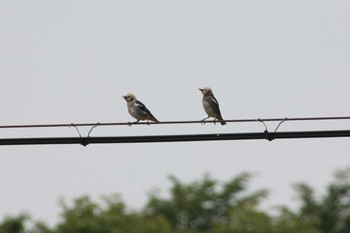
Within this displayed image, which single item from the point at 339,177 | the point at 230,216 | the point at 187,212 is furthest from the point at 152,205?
the point at 339,177

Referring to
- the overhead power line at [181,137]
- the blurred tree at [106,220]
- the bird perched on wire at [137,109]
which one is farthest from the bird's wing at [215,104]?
the blurred tree at [106,220]

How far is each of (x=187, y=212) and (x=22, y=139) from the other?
36.5m

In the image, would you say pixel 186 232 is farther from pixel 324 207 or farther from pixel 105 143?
pixel 105 143

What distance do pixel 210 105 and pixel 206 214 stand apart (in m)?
29.2

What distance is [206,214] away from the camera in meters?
48.3

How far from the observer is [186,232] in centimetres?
4403

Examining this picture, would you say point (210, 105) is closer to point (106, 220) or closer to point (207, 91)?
point (207, 91)

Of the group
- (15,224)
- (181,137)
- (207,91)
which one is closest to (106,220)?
(15,224)

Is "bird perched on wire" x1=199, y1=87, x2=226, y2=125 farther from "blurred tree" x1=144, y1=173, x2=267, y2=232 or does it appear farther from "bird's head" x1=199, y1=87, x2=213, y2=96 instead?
"blurred tree" x1=144, y1=173, x2=267, y2=232

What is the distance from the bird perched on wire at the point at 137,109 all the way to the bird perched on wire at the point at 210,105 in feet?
2.74

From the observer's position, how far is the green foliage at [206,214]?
143 feet

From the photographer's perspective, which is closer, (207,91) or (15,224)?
(207,91)

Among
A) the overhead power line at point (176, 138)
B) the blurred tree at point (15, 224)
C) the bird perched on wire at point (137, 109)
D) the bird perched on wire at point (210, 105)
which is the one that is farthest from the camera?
the blurred tree at point (15, 224)

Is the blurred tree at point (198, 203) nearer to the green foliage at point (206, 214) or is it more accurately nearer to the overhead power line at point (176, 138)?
the green foliage at point (206, 214)
